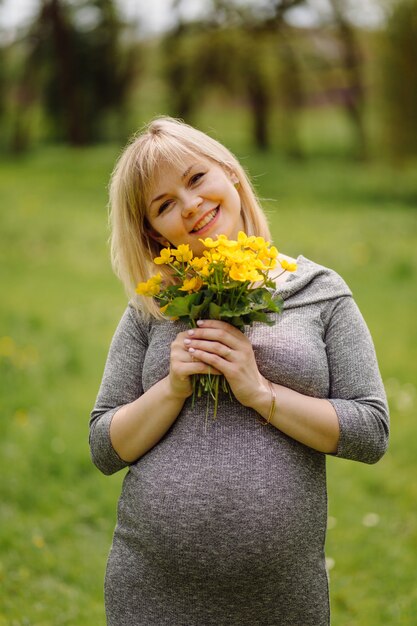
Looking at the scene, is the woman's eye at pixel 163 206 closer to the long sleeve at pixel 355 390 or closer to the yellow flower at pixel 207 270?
the yellow flower at pixel 207 270

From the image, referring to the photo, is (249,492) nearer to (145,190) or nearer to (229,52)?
(145,190)

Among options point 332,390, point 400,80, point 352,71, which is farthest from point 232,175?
point 352,71

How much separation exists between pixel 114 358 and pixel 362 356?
0.69 metres

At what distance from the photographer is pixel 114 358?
81.0 inches

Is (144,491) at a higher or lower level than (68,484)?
higher

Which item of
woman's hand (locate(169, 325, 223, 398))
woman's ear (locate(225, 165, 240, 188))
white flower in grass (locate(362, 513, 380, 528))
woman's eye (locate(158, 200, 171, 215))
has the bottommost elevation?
white flower in grass (locate(362, 513, 380, 528))

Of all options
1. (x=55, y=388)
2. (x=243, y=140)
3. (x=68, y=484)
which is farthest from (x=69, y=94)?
(x=68, y=484)

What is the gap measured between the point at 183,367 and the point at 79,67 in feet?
70.6

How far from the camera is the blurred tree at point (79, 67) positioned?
64.7ft

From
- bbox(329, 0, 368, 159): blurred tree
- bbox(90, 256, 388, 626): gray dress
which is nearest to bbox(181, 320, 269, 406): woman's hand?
bbox(90, 256, 388, 626): gray dress

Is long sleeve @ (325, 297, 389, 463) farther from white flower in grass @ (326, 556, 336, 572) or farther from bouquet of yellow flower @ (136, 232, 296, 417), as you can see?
white flower in grass @ (326, 556, 336, 572)

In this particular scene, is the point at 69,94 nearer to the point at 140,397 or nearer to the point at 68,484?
the point at 68,484

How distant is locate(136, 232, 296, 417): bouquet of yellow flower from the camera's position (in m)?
1.66

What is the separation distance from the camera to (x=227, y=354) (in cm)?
176
